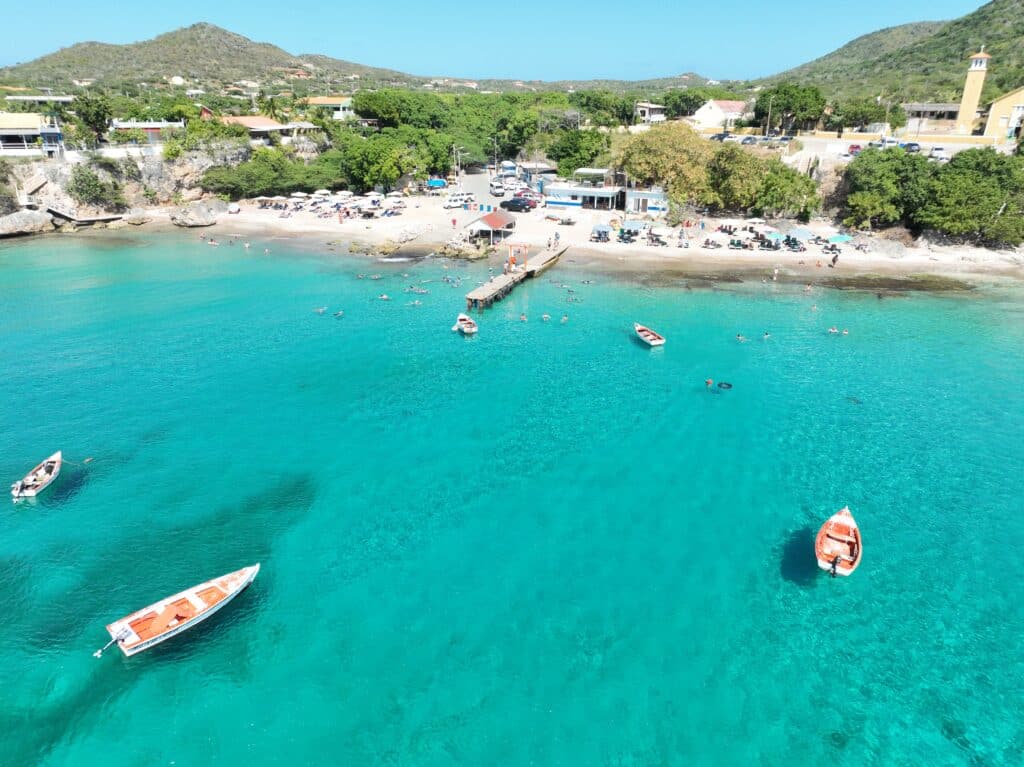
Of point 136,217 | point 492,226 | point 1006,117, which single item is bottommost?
point 136,217

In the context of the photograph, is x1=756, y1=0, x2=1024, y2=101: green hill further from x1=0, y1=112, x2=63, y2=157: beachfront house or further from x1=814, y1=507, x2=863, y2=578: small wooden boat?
x1=0, y1=112, x2=63, y2=157: beachfront house

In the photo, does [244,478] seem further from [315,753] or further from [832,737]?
[832,737]

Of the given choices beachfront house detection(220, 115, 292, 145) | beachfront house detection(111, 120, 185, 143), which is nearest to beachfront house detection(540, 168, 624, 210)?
beachfront house detection(220, 115, 292, 145)

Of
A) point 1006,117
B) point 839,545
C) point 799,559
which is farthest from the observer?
point 1006,117

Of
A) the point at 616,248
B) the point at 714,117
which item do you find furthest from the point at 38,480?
the point at 714,117

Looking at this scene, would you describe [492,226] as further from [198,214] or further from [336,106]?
[336,106]

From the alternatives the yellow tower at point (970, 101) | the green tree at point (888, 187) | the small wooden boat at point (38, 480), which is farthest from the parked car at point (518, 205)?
the yellow tower at point (970, 101)

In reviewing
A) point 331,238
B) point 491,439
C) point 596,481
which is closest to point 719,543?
point 596,481
